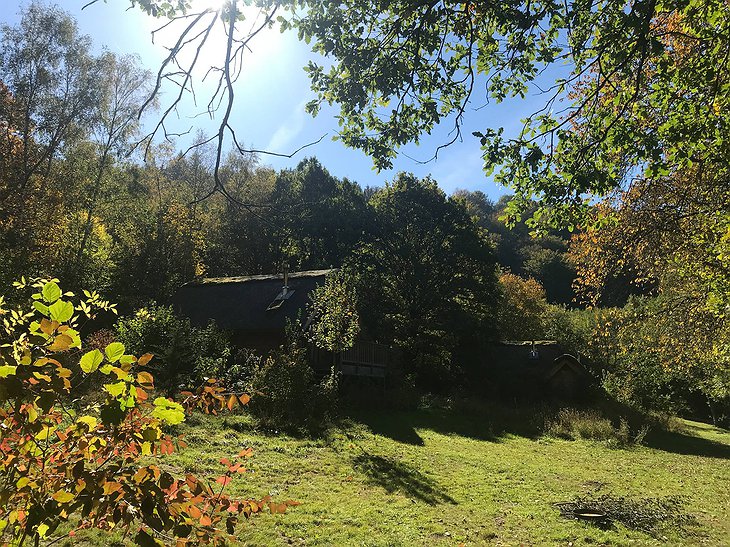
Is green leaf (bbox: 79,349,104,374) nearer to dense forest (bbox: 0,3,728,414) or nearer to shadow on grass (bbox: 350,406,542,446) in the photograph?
dense forest (bbox: 0,3,728,414)

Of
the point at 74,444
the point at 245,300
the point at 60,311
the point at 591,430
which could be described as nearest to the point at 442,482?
the point at 74,444

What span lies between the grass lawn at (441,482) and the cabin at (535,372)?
9.19m

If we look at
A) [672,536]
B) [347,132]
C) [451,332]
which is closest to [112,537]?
[347,132]

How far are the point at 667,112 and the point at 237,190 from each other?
1385 inches

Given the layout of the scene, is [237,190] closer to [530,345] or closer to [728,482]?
[530,345]

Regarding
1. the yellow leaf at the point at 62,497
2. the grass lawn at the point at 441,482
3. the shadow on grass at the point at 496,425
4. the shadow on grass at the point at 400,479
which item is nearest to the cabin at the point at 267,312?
the shadow on grass at the point at 496,425

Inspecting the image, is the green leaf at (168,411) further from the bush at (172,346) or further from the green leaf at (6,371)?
the bush at (172,346)

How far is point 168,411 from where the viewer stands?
183 cm

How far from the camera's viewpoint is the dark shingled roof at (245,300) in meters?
Answer: 22.3

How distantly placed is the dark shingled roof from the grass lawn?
27.7 feet

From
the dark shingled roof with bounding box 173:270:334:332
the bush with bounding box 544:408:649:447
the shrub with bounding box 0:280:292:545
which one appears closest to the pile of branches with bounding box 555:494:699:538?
the shrub with bounding box 0:280:292:545

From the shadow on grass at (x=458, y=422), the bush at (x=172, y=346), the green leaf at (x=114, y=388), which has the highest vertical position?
the green leaf at (x=114, y=388)

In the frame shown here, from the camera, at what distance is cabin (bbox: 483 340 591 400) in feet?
84.1

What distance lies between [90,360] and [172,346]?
1299cm
